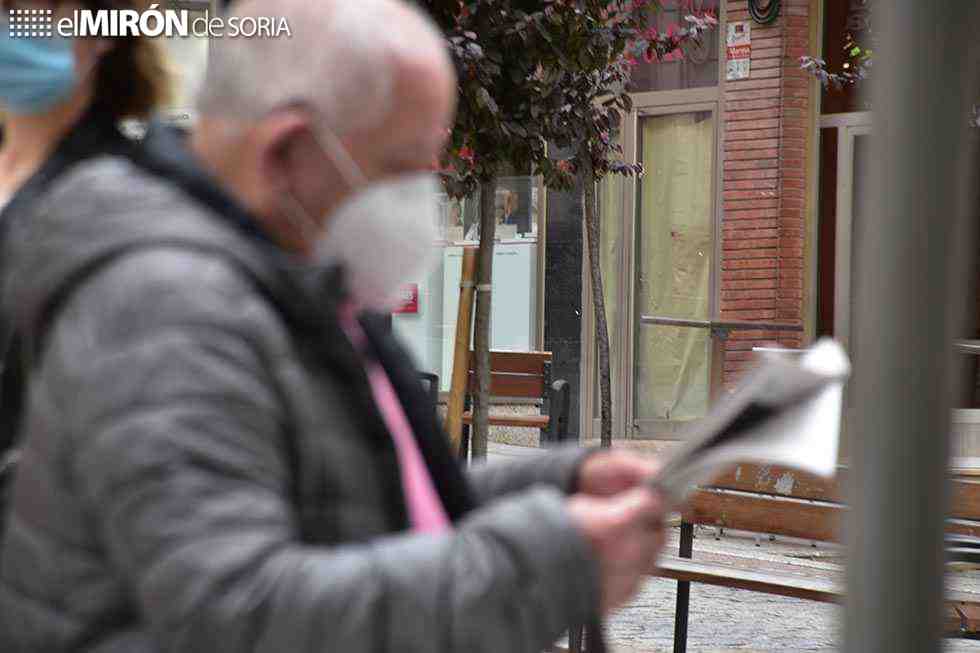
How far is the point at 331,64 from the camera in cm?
162

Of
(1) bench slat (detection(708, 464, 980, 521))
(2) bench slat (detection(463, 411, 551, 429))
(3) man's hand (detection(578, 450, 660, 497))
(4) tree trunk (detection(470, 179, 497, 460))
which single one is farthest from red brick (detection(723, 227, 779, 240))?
(3) man's hand (detection(578, 450, 660, 497))

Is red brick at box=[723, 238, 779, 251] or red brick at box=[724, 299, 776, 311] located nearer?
red brick at box=[723, 238, 779, 251]

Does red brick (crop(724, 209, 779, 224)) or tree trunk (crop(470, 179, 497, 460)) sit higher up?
red brick (crop(724, 209, 779, 224))

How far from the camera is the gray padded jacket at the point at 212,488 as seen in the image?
1.41 m

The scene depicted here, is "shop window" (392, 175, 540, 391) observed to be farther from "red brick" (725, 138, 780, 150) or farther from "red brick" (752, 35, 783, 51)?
"red brick" (752, 35, 783, 51)

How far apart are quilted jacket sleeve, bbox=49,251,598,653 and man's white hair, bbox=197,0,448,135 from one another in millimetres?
Answer: 205

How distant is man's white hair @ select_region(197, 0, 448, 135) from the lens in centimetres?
162

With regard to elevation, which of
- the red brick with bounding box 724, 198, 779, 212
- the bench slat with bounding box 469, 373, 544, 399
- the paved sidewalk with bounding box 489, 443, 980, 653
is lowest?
the paved sidewalk with bounding box 489, 443, 980, 653

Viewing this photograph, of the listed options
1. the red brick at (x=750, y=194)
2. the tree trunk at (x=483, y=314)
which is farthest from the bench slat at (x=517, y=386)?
the tree trunk at (x=483, y=314)

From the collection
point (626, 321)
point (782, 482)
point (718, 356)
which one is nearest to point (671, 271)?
point (626, 321)

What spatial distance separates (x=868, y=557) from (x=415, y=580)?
39 centimetres

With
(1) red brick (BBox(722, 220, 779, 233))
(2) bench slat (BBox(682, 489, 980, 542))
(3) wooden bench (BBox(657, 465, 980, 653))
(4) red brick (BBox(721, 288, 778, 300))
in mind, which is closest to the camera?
(3) wooden bench (BBox(657, 465, 980, 653))

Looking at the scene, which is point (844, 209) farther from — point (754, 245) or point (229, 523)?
point (229, 523)

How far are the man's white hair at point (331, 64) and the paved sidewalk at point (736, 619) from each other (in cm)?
505
